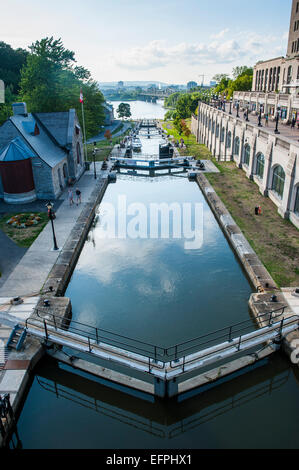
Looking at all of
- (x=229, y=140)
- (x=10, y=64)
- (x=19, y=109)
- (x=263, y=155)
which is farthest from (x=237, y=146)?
(x=10, y=64)

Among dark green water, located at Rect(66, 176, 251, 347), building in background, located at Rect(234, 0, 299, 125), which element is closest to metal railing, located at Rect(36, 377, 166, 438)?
dark green water, located at Rect(66, 176, 251, 347)

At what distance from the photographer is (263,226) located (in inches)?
963

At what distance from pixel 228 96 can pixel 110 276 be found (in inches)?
3151

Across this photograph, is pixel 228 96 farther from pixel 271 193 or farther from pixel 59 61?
pixel 271 193

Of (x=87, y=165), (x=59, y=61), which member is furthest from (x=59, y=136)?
(x=59, y=61)

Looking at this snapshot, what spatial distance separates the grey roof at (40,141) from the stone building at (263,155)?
19.9 metres

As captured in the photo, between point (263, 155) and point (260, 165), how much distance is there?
143 cm

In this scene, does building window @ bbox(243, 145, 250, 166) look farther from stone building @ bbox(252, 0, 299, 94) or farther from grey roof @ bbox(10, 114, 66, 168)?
grey roof @ bbox(10, 114, 66, 168)

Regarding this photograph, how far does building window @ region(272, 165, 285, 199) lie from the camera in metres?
27.8

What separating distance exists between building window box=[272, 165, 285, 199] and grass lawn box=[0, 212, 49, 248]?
763 inches

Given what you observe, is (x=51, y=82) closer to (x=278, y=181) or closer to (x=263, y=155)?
(x=263, y=155)

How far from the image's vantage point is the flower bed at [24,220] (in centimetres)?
2522

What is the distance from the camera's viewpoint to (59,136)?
3622 cm

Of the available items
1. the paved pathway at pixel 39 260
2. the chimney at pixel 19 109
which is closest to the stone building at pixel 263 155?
the paved pathway at pixel 39 260
